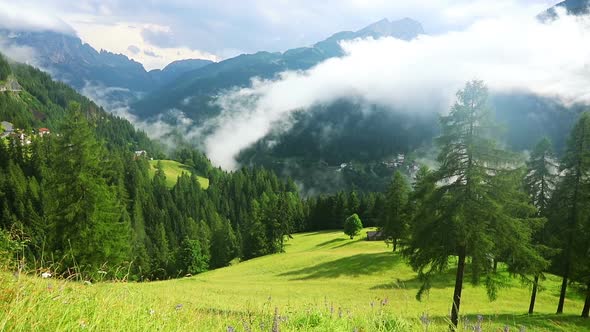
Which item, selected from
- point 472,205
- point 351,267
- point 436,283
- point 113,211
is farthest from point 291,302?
point 351,267

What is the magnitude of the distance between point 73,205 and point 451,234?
24.6 m

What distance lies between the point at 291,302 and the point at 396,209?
3351cm

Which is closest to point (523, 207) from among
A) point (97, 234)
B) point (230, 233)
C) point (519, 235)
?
point (519, 235)

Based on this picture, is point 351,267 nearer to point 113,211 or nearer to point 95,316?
point 113,211

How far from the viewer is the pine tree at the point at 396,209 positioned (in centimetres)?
4778

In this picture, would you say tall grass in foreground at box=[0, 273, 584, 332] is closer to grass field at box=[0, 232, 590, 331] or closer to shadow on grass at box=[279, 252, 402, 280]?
grass field at box=[0, 232, 590, 331]

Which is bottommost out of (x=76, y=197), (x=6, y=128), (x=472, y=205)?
(x=76, y=197)

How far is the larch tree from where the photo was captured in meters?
17.8

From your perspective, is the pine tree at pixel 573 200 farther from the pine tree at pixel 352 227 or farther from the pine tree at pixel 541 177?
the pine tree at pixel 352 227

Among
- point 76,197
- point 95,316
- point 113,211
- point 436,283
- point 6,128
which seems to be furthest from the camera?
point 6,128

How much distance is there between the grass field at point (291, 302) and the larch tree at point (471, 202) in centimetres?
347

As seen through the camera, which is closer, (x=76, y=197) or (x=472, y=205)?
(x=472, y=205)

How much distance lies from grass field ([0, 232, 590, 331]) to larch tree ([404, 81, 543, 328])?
11.4ft

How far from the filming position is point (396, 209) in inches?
1957
